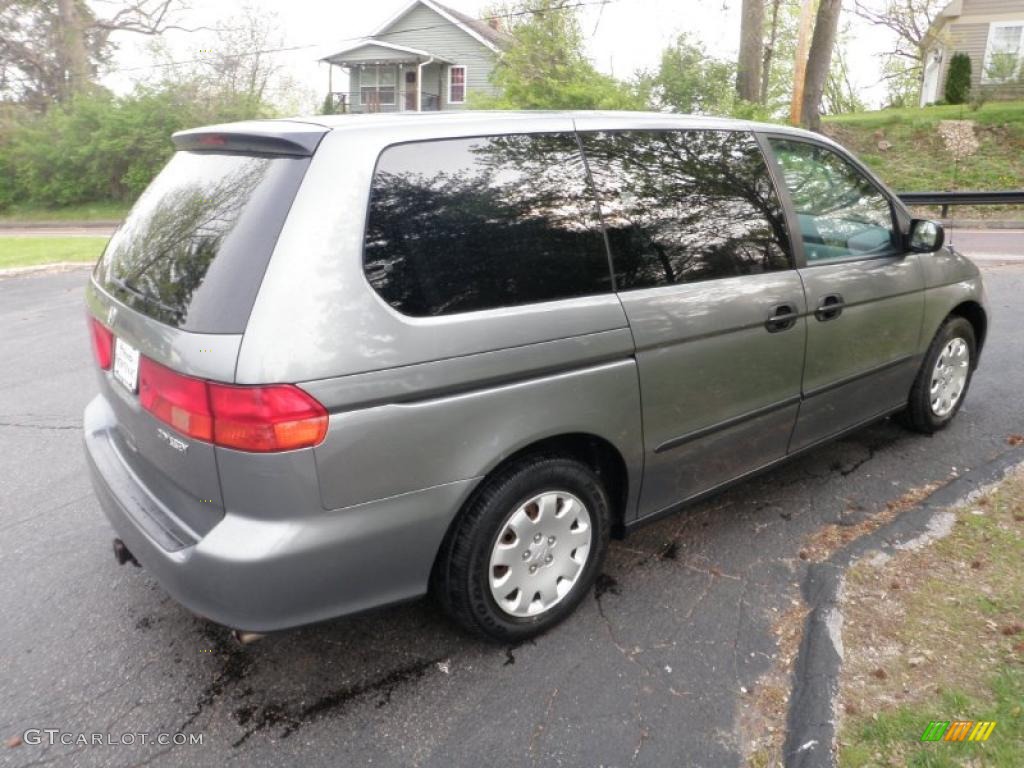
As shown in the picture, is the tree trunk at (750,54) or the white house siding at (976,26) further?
the white house siding at (976,26)

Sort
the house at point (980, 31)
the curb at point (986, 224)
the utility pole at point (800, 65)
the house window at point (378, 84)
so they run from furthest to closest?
the house window at point (378, 84) → the house at point (980, 31) → the utility pole at point (800, 65) → the curb at point (986, 224)

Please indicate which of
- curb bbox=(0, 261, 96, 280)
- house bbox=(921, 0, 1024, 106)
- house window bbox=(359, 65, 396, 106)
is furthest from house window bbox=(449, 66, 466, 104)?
curb bbox=(0, 261, 96, 280)

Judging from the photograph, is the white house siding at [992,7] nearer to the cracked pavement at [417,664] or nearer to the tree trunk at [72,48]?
the cracked pavement at [417,664]

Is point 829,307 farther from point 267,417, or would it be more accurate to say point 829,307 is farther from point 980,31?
point 980,31

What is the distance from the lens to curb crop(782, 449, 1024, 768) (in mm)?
2250

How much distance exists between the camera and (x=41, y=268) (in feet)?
41.0

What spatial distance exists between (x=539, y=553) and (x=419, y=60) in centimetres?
3240

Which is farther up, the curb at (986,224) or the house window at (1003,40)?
the house window at (1003,40)

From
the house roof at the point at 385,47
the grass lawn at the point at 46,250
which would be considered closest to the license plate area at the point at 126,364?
the grass lawn at the point at 46,250

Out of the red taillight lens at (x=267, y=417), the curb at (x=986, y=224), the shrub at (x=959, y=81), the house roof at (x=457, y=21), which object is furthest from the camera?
the house roof at (x=457, y=21)

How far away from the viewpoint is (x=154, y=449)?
2414 millimetres

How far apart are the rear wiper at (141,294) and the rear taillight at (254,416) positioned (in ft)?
0.97

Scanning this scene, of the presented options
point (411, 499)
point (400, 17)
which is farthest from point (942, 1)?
point (411, 499)

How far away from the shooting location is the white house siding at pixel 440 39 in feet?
104
